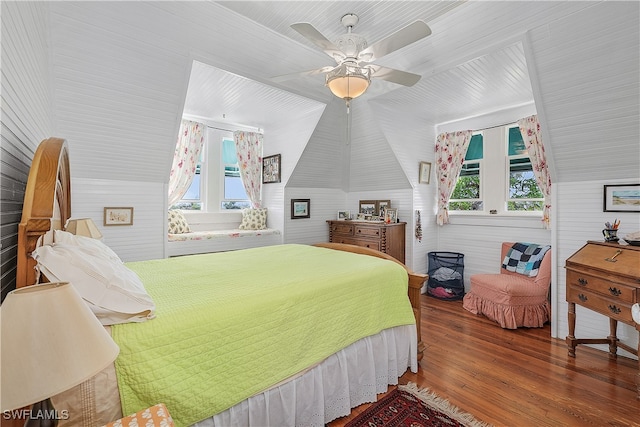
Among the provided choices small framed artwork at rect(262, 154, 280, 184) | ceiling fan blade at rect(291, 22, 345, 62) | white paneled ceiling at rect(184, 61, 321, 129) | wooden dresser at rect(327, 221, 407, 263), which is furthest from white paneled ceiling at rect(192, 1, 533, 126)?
wooden dresser at rect(327, 221, 407, 263)

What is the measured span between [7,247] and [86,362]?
829 millimetres

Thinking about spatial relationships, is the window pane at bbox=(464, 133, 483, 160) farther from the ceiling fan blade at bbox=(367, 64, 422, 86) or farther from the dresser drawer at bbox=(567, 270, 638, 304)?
the ceiling fan blade at bbox=(367, 64, 422, 86)

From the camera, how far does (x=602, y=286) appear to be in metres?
2.30

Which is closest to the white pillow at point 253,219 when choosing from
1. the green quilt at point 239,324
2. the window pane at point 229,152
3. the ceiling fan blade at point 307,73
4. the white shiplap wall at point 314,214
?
the white shiplap wall at point 314,214

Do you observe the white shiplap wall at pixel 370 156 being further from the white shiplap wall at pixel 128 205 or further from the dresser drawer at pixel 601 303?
the white shiplap wall at pixel 128 205

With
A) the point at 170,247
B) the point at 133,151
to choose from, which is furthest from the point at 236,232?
the point at 133,151

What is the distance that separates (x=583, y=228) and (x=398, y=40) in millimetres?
2540

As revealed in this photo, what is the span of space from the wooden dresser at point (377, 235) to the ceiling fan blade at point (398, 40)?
2.46 metres

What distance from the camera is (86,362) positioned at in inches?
26.4

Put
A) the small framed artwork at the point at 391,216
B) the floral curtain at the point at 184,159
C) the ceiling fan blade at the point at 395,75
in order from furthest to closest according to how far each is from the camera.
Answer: the small framed artwork at the point at 391,216, the floral curtain at the point at 184,159, the ceiling fan blade at the point at 395,75

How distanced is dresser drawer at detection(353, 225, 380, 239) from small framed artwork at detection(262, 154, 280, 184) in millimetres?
1436

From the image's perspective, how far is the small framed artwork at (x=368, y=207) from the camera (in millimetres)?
4730

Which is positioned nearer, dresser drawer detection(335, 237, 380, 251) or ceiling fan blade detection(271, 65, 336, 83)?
ceiling fan blade detection(271, 65, 336, 83)

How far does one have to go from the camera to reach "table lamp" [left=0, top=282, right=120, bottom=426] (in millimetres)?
596
